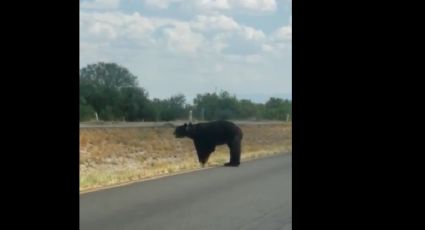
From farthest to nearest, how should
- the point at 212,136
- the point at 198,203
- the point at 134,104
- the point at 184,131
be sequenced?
the point at 134,104
the point at 212,136
the point at 184,131
the point at 198,203

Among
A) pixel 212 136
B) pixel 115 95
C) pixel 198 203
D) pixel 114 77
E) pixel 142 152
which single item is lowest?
pixel 198 203

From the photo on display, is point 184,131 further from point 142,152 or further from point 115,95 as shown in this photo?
point 142,152

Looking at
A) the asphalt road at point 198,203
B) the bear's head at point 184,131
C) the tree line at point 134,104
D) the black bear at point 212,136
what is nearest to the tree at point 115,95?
the tree line at point 134,104

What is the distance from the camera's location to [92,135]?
450 inches

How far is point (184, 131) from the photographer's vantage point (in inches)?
359

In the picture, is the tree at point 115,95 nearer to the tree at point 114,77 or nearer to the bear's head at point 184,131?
the tree at point 114,77

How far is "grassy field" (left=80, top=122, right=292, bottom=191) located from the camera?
34.0 feet

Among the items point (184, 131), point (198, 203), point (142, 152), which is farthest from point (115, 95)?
point (198, 203)

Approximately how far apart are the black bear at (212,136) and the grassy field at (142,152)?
0.41 ft

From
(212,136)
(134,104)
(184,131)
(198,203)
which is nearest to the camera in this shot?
(198,203)

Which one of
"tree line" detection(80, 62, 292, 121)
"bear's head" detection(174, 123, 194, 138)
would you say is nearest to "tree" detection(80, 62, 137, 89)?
"tree line" detection(80, 62, 292, 121)

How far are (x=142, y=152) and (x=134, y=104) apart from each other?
7.35 feet

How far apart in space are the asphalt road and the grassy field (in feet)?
2.11
